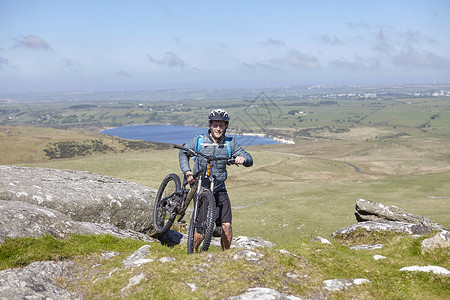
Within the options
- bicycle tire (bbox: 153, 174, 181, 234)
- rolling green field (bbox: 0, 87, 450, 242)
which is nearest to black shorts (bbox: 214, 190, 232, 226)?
bicycle tire (bbox: 153, 174, 181, 234)

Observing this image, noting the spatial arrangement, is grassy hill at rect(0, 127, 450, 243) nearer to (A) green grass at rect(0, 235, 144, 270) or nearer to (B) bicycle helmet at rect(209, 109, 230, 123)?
(B) bicycle helmet at rect(209, 109, 230, 123)

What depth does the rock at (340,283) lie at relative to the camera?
7426 millimetres

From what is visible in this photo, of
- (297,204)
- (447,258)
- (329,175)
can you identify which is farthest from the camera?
(329,175)

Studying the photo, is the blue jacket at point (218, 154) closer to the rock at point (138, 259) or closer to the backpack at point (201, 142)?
the backpack at point (201, 142)

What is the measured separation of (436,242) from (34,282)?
1127 cm

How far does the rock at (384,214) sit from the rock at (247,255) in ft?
46.5

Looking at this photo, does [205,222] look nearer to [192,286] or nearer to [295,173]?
[192,286]

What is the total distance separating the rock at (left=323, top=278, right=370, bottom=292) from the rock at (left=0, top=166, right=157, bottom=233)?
979 centimetres

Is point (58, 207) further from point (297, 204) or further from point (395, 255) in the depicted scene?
point (297, 204)

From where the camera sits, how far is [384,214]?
69.2ft

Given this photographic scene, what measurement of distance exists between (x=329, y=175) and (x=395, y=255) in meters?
98.1

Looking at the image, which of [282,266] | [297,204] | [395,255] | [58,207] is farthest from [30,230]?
[297,204]

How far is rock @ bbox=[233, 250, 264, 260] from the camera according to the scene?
8.44 meters

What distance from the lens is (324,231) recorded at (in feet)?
119
